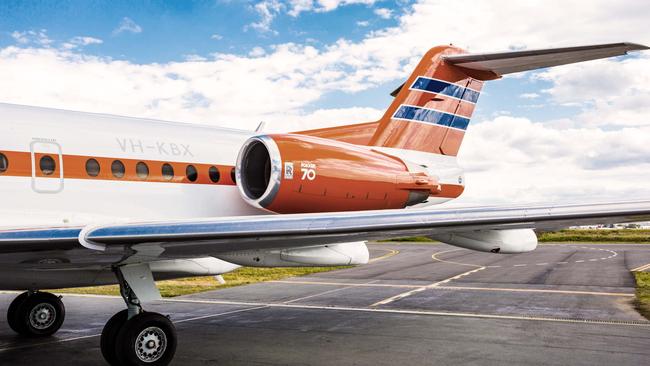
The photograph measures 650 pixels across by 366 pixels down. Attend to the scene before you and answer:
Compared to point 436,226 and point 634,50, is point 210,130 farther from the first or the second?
point 634,50

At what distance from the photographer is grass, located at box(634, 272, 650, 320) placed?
34.7 feet

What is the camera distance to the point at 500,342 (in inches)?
309

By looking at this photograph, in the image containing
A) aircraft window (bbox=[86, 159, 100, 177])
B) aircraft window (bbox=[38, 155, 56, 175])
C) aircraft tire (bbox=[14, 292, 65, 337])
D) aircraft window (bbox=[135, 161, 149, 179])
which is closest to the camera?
aircraft window (bbox=[38, 155, 56, 175])

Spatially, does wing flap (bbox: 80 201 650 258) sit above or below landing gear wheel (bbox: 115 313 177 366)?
above

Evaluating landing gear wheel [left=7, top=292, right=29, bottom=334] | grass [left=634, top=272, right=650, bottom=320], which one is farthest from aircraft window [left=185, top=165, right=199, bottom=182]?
grass [left=634, top=272, right=650, bottom=320]

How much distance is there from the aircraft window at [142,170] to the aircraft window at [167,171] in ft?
0.76

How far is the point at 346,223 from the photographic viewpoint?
5.33m

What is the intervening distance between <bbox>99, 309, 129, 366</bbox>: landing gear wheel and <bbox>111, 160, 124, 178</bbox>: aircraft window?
5.44ft

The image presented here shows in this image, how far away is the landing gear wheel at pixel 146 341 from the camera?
21.0 feet

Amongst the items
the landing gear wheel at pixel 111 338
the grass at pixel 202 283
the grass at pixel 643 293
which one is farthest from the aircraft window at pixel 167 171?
the grass at pixel 643 293

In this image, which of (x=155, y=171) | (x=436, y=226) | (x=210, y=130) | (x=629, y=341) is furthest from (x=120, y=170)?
(x=629, y=341)

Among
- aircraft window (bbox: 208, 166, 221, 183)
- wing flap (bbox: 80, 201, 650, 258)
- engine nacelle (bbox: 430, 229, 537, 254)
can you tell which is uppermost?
aircraft window (bbox: 208, 166, 221, 183)

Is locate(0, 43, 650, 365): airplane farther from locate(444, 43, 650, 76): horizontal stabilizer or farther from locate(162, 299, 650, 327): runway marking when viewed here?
locate(162, 299, 650, 327): runway marking

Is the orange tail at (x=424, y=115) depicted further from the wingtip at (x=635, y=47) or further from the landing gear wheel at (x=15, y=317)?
the landing gear wheel at (x=15, y=317)
